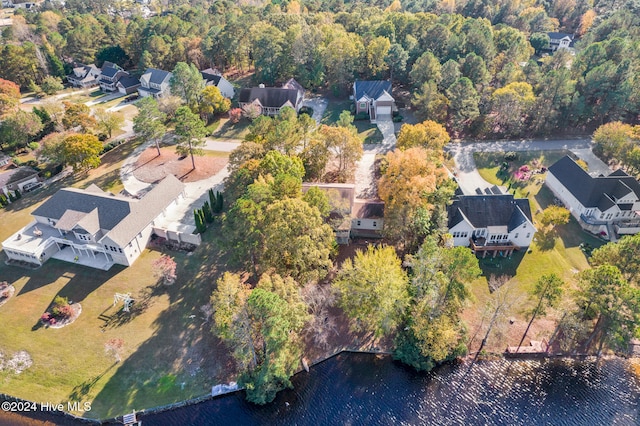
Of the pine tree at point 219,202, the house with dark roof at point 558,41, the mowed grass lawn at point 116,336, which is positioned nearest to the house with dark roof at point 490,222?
the mowed grass lawn at point 116,336

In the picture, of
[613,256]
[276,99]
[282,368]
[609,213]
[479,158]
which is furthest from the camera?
[276,99]

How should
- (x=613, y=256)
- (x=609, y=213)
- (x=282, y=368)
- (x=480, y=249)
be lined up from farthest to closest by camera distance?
(x=609, y=213), (x=480, y=249), (x=613, y=256), (x=282, y=368)

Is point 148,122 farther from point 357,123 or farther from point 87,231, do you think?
point 357,123

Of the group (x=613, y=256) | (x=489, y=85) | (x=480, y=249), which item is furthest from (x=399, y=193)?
(x=489, y=85)

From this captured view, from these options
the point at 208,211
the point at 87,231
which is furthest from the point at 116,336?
the point at 208,211

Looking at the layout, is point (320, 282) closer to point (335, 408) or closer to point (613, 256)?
point (335, 408)

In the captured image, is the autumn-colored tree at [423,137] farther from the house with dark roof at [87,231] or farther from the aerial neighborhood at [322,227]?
the house with dark roof at [87,231]

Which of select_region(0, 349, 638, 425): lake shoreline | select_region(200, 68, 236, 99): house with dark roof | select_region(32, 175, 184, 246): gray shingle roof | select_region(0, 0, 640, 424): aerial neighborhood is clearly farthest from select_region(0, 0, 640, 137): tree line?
select_region(32, 175, 184, 246): gray shingle roof
